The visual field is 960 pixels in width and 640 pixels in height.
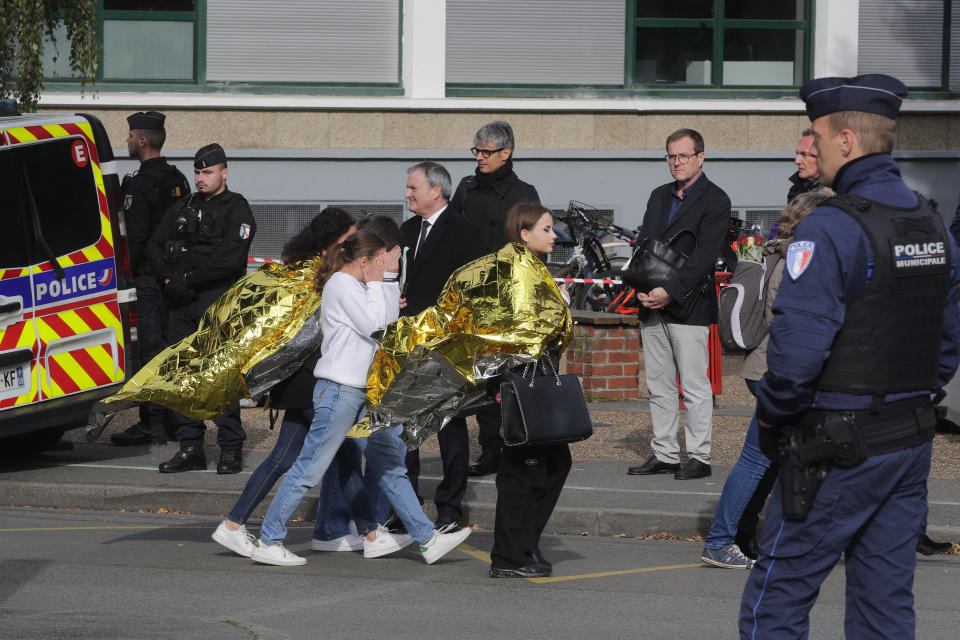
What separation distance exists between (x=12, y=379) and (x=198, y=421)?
118cm

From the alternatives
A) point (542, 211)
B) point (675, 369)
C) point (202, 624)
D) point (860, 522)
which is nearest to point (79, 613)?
point (202, 624)

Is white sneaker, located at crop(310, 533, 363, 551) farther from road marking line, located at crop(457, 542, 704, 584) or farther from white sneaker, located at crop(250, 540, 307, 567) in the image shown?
road marking line, located at crop(457, 542, 704, 584)

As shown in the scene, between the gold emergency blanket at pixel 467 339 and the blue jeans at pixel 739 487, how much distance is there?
994 millimetres

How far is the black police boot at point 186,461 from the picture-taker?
9.12 meters

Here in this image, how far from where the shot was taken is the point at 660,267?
28.0 feet

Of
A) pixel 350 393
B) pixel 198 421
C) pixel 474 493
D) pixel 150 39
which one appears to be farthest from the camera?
pixel 150 39

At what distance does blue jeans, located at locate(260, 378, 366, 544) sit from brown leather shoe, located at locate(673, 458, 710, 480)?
272 centimetres

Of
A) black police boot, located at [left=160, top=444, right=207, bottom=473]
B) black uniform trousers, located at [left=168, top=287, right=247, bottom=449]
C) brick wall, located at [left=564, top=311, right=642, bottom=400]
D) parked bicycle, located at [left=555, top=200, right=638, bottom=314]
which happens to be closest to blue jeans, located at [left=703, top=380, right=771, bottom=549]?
black uniform trousers, located at [left=168, top=287, right=247, bottom=449]

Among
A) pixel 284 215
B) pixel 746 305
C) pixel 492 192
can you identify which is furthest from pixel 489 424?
pixel 284 215

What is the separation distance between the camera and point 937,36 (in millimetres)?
17812

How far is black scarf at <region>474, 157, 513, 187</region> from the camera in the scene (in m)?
8.96

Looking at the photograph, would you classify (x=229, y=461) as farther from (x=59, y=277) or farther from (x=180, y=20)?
(x=180, y=20)

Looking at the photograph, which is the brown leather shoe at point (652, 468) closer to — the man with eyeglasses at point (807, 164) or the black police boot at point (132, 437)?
the man with eyeglasses at point (807, 164)

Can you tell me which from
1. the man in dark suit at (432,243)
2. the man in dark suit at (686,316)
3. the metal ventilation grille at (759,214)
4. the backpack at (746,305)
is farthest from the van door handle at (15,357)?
the metal ventilation grille at (759,214)
